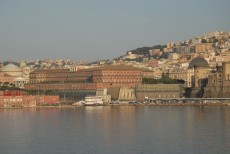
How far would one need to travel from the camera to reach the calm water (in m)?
22.9

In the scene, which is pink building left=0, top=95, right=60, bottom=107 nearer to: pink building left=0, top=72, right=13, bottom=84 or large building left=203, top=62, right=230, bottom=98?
large building left=203, top=62, right=230, bottom=98

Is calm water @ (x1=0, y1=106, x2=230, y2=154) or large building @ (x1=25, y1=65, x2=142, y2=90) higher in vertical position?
large building @ (x1=25, y1=65, x2=142, y2=90)

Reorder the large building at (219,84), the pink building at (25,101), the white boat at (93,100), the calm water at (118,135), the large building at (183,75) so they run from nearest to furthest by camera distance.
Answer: the calm water at (118,135) < the pink building at (25,101) < the large building at (219,84) < the white boat at (93,100) < the large building at (183,75)

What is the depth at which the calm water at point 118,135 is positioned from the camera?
2288cm

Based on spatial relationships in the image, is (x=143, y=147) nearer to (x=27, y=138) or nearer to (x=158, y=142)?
(x=158, y=142)

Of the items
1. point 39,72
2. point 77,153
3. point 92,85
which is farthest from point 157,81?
point 77,153

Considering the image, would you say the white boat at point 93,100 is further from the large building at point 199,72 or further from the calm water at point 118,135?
the calm water at point 118,135

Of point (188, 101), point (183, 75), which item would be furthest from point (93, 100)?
point (183, 75)

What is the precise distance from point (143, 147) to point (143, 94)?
114 ft

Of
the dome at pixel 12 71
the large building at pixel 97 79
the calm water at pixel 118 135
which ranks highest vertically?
the dome at pixel 12 71

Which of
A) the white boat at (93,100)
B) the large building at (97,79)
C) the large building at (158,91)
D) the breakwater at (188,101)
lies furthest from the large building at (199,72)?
the white boat at (93,100)

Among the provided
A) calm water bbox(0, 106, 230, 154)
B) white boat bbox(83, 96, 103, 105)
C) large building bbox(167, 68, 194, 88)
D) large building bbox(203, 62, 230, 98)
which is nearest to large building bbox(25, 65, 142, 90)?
large building bbox(167, 68, 194, 88)

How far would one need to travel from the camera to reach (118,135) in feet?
86.8

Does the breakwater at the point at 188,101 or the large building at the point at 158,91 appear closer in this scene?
the breakwater at the point at 188,101
